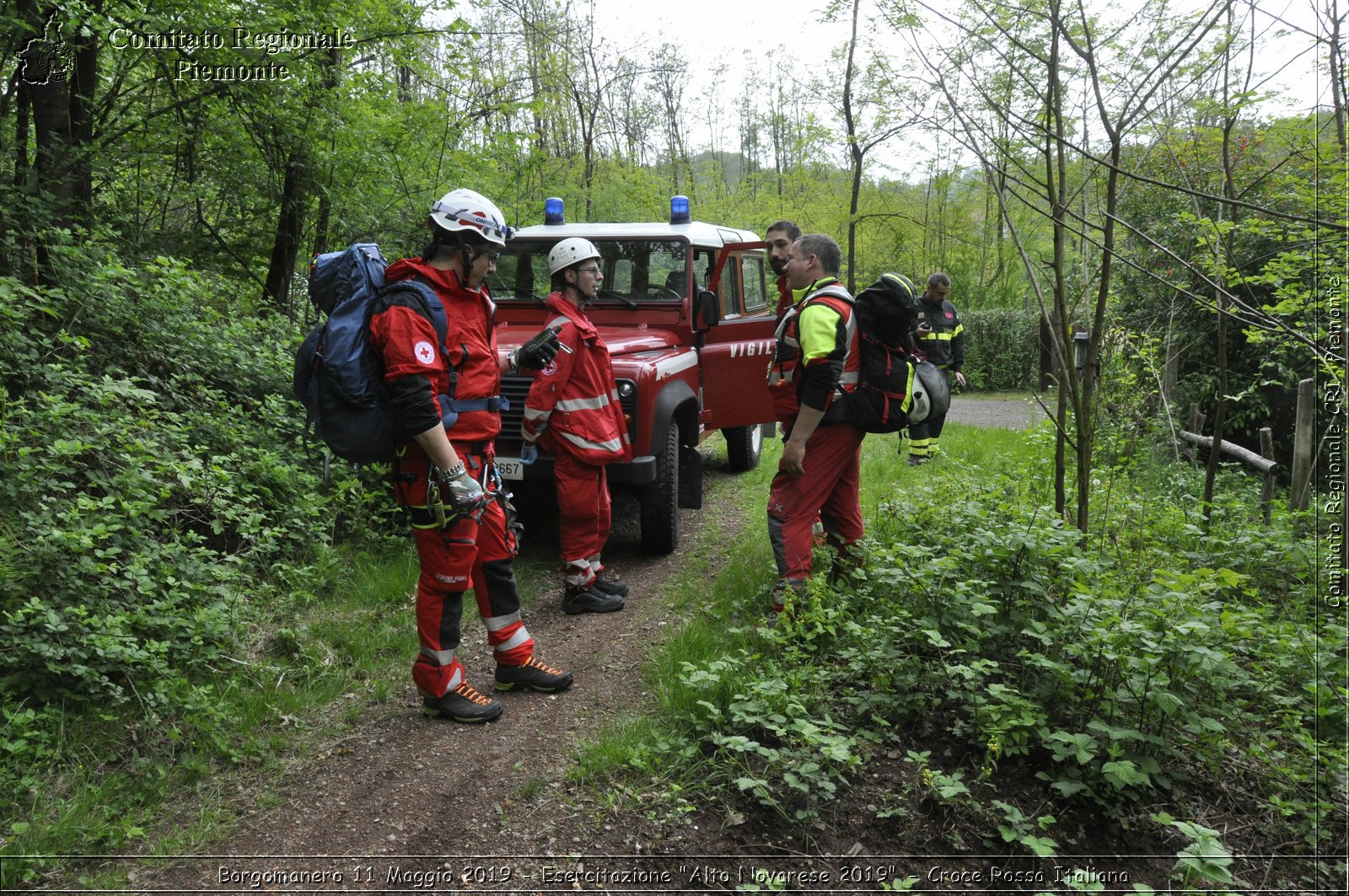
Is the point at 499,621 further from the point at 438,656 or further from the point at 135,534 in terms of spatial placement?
A: the point at 135,534

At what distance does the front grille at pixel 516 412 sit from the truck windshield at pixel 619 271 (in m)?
1.43

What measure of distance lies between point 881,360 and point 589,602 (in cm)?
220

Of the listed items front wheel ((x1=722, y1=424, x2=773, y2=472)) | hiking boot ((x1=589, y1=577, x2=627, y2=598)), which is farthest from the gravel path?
hiking boot ((x1=589, y1=577, x2=627, y2=598))

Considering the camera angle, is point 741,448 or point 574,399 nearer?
point 574,399

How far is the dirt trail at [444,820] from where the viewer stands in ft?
8.69

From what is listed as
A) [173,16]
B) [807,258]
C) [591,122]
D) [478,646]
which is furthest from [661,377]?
[591,122]

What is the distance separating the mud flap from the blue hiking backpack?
310 centimetres

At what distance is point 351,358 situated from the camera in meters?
3.15

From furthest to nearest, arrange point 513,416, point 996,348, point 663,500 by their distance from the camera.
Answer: point 996,348
point 663,500
point 513,416

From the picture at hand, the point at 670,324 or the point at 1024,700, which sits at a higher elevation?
the point at 670,324

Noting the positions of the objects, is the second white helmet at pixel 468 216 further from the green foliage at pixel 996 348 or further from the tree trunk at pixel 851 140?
the green foliage at pixel 996 348

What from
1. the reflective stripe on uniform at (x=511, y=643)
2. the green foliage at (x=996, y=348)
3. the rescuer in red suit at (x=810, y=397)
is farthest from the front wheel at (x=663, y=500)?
the green foliage at (x=996, y=348)

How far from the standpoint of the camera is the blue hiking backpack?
317 centimetres

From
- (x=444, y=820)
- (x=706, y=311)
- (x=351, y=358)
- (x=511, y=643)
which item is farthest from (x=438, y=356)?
(x=706, y=311)
